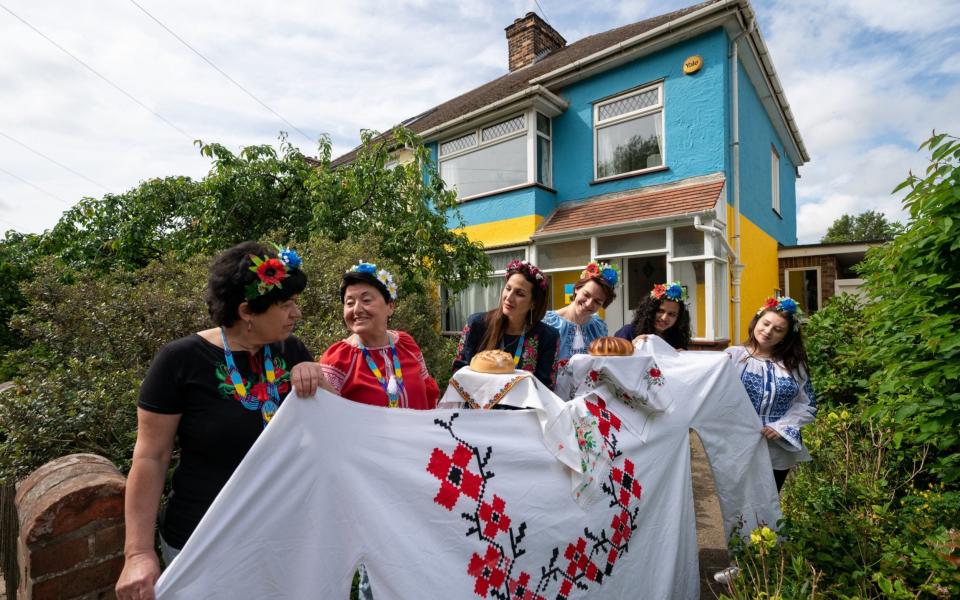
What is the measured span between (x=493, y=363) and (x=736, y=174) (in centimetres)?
787

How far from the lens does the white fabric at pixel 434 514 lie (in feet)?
4.83

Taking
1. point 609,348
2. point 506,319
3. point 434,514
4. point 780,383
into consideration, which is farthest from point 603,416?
point 780,383

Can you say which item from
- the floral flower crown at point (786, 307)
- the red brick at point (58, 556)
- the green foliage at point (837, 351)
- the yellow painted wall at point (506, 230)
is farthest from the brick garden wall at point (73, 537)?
the yellow painted wall at point (506, 230)

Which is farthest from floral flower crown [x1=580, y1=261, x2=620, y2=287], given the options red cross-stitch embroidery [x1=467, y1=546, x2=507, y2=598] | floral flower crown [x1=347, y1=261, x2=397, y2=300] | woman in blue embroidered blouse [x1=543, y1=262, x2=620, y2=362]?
red cross-stitch embroidery [x1=467, y1=546, x2=507, y2=598]

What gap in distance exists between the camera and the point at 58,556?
157 cm

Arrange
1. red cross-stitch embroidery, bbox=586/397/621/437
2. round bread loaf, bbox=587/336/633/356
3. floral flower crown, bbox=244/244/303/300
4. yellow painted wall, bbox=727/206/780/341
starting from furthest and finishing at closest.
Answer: yellow painted wall, bbox=727/206/780/341 < round bread loaf, bbox=587/336/633/356 < red cross-stitch embroidery, bbox=586/397/621/437 < floral flower crown, bbox=244/244/303/300

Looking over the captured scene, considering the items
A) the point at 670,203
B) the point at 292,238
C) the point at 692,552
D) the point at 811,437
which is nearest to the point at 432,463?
the point at 692,552

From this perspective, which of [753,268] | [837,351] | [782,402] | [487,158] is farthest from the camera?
[487,158]

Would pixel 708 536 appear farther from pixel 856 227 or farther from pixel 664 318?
pixel 856 227

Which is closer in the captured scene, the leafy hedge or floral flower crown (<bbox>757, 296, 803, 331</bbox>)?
the leafy hedge

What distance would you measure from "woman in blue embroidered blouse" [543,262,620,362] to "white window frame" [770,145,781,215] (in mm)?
10240

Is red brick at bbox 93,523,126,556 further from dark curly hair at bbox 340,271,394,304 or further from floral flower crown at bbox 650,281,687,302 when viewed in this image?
floral flower crown at bbox 650,281,687,302

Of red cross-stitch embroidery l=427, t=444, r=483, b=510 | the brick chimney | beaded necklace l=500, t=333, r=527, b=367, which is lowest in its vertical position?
red cross-stitch embroidery l=427, t=444, r=483, b=510

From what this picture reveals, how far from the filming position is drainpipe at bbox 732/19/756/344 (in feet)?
25.9
